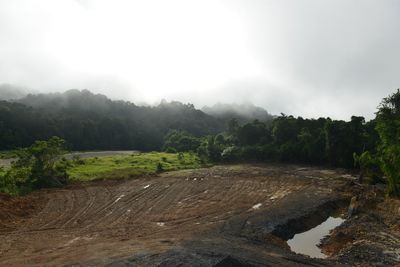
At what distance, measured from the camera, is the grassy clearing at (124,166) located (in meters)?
50.8

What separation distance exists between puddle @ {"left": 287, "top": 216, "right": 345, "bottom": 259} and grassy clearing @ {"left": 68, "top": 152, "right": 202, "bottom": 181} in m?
27.2

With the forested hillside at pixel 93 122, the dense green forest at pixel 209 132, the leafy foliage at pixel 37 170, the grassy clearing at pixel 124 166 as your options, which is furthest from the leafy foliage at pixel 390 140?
the forested hillside at pixel 93 122

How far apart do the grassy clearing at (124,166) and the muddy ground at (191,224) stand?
6019 mm

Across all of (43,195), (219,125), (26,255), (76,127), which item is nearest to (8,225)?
(26,255)

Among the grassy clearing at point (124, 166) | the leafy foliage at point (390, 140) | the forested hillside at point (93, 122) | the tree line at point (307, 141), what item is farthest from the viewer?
the forested hillside at point (93, 122)

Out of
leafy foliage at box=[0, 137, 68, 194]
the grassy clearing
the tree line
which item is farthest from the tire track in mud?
the tree line

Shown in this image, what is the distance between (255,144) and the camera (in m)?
72.3

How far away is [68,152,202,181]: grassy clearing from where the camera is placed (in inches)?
2000

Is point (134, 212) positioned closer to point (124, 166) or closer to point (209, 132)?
point (124, 166)

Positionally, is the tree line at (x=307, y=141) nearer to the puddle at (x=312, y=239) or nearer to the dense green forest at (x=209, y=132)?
the dense green forest at (x=209, y=132)

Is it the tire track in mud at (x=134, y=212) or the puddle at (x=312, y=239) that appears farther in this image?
the puddle at (x=312, y=239)

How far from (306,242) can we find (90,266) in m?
12.7

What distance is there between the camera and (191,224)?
2673cm

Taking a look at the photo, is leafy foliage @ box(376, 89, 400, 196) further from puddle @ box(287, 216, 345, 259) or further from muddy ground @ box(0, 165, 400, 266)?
puddle @ box(287, 216, 345, 259)
